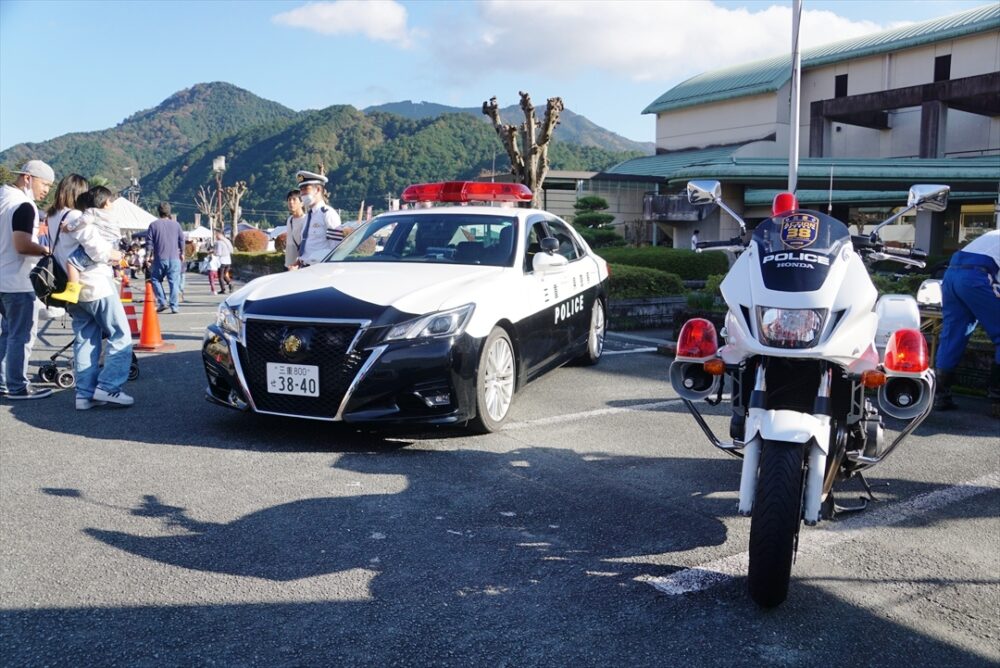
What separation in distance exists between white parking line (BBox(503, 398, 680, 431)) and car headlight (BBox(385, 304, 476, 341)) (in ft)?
3.17

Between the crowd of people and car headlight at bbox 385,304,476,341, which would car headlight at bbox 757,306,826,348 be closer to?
car headlight at bbox 385,304,476,341

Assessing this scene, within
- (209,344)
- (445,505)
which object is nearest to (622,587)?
(445,505)

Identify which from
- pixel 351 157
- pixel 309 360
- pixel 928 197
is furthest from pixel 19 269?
pixel 351 157

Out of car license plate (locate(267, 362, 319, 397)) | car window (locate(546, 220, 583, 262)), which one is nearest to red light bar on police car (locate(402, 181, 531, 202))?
car window (locate(546, 220, 583, 262))

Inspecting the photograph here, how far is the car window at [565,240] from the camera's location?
7.41 meters

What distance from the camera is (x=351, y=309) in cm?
507

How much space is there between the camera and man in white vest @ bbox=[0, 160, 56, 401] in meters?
6.34

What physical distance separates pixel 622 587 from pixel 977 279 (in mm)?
4363

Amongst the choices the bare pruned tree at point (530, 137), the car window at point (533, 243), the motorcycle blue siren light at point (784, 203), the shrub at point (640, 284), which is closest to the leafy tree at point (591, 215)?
the bare pruned tree at point (530, 137)

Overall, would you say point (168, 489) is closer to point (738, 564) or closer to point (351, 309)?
point (351, 309)

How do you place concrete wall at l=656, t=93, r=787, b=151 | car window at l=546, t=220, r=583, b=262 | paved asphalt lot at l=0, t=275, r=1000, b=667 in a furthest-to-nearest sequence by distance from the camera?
concrete wall at l=656, t=93, r=787, b=151 → car window at l=546, t=220, r=583, b=262 → paved asphalt lot at l=0, t=275, r=1000, b=667

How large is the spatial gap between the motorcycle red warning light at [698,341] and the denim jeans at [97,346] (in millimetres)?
4518

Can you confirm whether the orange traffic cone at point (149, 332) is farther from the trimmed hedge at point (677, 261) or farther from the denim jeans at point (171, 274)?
the trimmed hedge at point (677, 261)

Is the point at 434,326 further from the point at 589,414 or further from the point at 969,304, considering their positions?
the point at 969,304
